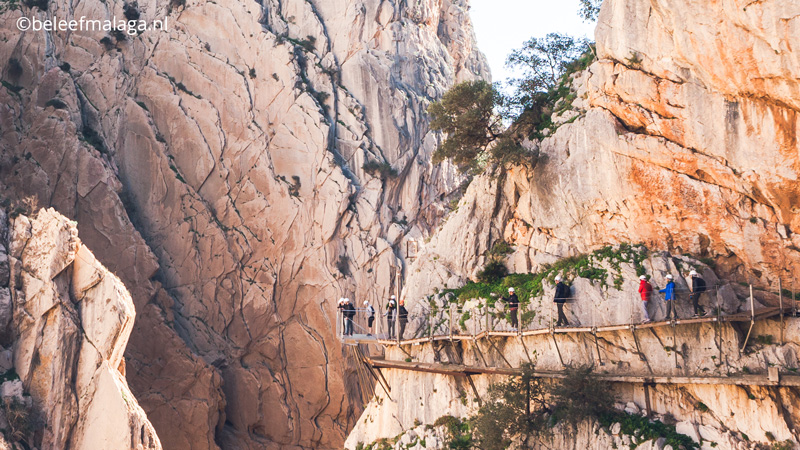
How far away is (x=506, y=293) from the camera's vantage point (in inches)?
1228

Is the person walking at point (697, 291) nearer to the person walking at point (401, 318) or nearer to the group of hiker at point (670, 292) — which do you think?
the group of hiker at point (670, 292)

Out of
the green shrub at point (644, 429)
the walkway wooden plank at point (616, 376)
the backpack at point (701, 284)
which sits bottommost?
the green shrub at point (644, 429)

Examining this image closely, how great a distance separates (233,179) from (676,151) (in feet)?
113

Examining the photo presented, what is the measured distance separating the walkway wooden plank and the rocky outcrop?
12.8 m

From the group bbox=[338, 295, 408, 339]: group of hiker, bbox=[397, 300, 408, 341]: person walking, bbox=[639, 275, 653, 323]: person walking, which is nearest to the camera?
bbox=[639, 275, 653, 323]: person walking

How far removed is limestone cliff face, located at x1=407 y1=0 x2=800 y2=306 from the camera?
2389 centimetres

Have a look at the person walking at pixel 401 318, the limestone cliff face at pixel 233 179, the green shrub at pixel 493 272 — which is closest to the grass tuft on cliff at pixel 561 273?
the green shrub at pixel 493 272

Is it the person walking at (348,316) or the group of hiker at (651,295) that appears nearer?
the group of hiker at (651,295)

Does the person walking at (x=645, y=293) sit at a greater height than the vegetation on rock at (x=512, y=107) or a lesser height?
lesser

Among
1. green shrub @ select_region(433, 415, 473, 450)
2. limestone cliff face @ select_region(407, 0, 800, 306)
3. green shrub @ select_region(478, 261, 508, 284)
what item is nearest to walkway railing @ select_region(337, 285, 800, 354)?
green shrub @ select_region(478, 261, 508, 284)

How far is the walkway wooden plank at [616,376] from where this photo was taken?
74.1ft

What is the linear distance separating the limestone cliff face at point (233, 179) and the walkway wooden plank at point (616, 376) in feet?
65.5

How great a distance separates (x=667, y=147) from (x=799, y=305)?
6838 mm

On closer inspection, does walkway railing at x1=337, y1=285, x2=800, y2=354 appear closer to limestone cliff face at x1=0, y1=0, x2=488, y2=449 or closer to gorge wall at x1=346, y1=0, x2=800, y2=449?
gorge wall at x1=346, y1=0, x2=800, y2=449
